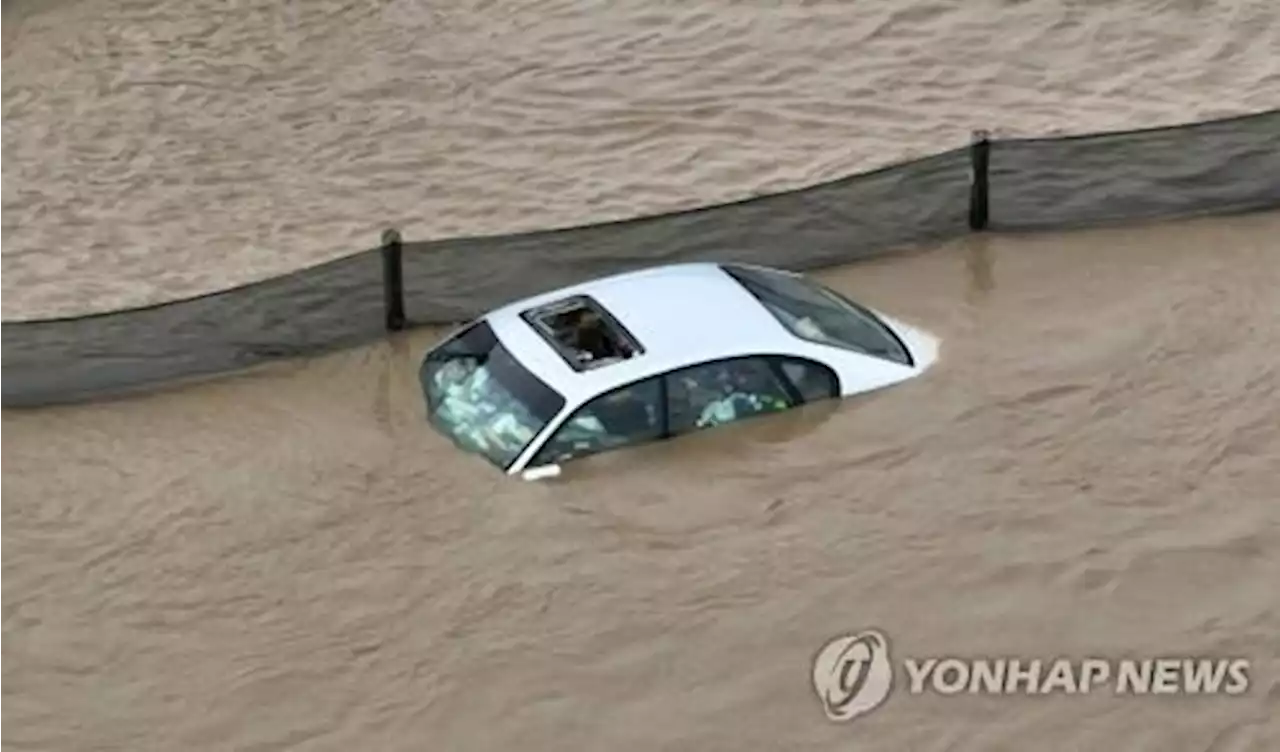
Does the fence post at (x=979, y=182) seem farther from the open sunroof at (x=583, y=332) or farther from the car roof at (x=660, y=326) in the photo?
the open sunroof at (x=583, y=332)

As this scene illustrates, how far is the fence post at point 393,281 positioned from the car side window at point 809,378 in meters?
2.60

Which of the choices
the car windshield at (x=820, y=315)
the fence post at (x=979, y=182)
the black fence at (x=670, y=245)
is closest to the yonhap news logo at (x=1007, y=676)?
the car windshield at (x=820, y=315)

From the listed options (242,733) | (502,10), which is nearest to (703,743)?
(242,733)

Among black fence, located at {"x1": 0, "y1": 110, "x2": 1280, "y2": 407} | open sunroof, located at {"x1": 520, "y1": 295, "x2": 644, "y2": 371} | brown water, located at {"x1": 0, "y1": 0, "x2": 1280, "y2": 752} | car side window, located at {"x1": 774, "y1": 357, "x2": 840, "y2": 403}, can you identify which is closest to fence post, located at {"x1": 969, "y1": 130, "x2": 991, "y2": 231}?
black fence, located at {"x1": 0, "y1": 110, "x2": 1280, "y2": 407}

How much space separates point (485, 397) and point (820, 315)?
1768mm

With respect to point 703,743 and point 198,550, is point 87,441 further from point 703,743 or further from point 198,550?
point 703,743

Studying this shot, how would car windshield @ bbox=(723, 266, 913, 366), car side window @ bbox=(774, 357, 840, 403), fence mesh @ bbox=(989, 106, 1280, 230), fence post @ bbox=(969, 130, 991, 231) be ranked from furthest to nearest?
fence mesh @ bbox=(989, 106, 1280, 230)
fence post @ bbox=(969, 130, 991, 231)
car windshield @ bbox=(723, 266, 913, 366)
car side window @ bbox=(774, 357, 840, 403)

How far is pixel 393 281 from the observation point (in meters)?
13.0

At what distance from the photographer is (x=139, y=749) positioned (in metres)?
10.1

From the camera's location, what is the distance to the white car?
11.2 metres

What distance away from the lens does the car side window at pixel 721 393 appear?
36.9ft

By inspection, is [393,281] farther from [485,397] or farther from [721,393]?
[721,393]

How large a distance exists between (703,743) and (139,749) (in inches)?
96.0

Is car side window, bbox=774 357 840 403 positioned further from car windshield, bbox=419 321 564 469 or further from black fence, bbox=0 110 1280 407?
black fence, bbox=0 110 1280 407
